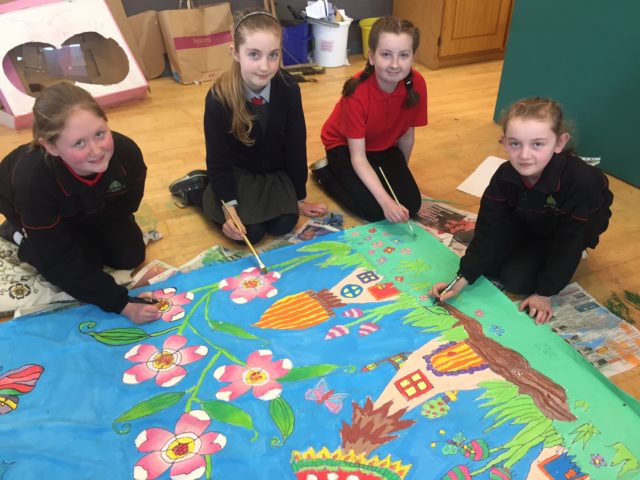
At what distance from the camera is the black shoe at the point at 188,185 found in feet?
5.95

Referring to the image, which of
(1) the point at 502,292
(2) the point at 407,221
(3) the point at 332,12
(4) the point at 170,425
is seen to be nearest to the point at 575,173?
(1) the point at 502,292

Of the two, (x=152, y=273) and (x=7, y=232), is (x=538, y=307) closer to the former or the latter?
(x=152, y=273)

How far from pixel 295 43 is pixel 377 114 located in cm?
166

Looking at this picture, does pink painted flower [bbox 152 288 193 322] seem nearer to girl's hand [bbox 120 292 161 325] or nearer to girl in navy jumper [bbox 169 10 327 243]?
girl's hand [bbox 120 292 161 325]

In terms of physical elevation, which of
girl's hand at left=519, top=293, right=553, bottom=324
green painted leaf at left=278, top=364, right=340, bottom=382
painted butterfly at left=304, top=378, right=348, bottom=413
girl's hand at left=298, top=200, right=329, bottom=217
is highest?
girl's hand at left=298, top=200, right=329, bottom=217

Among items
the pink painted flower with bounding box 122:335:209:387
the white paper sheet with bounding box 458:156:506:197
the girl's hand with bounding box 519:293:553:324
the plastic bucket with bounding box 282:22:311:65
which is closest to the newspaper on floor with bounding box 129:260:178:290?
the pink painted flower with bounding box 122:335:209:387

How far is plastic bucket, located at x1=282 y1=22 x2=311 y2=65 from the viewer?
300cm

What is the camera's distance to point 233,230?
1.57 metres

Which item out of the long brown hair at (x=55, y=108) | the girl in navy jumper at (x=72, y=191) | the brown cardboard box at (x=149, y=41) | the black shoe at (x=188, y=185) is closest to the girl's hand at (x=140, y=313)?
the girl in navy jumper at (x=72, y=191)

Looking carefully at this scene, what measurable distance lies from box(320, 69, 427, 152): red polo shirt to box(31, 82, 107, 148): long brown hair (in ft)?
2.72

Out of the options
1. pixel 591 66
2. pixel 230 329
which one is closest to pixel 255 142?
pixel 230 329

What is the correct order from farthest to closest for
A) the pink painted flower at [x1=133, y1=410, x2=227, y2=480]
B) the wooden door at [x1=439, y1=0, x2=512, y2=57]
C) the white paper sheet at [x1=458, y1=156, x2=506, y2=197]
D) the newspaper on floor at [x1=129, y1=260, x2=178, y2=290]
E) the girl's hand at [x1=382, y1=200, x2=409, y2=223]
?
the wooden door at [x1=439, y1=0, x2=512, y2=57] → the white paper sheet at [x1=458, y1=156, x2=506, y2=197] → the girl's hand at [x1=382, y1=200, x2=409, y2=223] → the newspaper on floor at [x1=129, y1=260, x2=178, y2=290] → the pink painted flower at [x1=133, y1=410, x2=227, y2=480]

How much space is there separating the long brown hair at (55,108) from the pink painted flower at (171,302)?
20.0 inches

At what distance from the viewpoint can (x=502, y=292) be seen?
1411 mm
